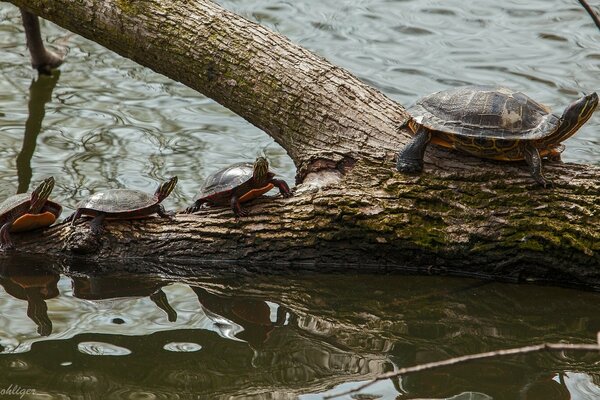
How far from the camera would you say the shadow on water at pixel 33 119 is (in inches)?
287

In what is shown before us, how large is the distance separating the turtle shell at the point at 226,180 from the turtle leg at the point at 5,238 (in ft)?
3.86

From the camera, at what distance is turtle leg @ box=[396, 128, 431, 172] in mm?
5617

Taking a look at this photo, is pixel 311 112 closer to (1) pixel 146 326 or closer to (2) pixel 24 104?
(1) pixel 146 326

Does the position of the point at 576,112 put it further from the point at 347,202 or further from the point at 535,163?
the point at 347,202

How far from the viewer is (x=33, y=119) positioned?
8344mm

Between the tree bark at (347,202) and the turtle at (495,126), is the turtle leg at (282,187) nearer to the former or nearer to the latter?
the tree bark at (347,202)

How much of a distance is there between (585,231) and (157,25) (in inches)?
123

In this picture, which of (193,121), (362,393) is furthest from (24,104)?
(362,393)

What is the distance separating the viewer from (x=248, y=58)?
6297 mm

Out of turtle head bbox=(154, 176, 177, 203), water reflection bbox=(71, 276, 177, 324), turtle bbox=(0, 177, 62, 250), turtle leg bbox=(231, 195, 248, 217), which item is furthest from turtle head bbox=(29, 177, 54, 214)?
turtle leg bbox=(231, 195, 248, 217)

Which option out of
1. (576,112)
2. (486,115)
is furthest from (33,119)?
(576,112)

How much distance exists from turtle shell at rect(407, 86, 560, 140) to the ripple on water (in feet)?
7.25

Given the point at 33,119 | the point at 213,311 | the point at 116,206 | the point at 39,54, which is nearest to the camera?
the point at 213,311

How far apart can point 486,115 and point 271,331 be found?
1.82 m
